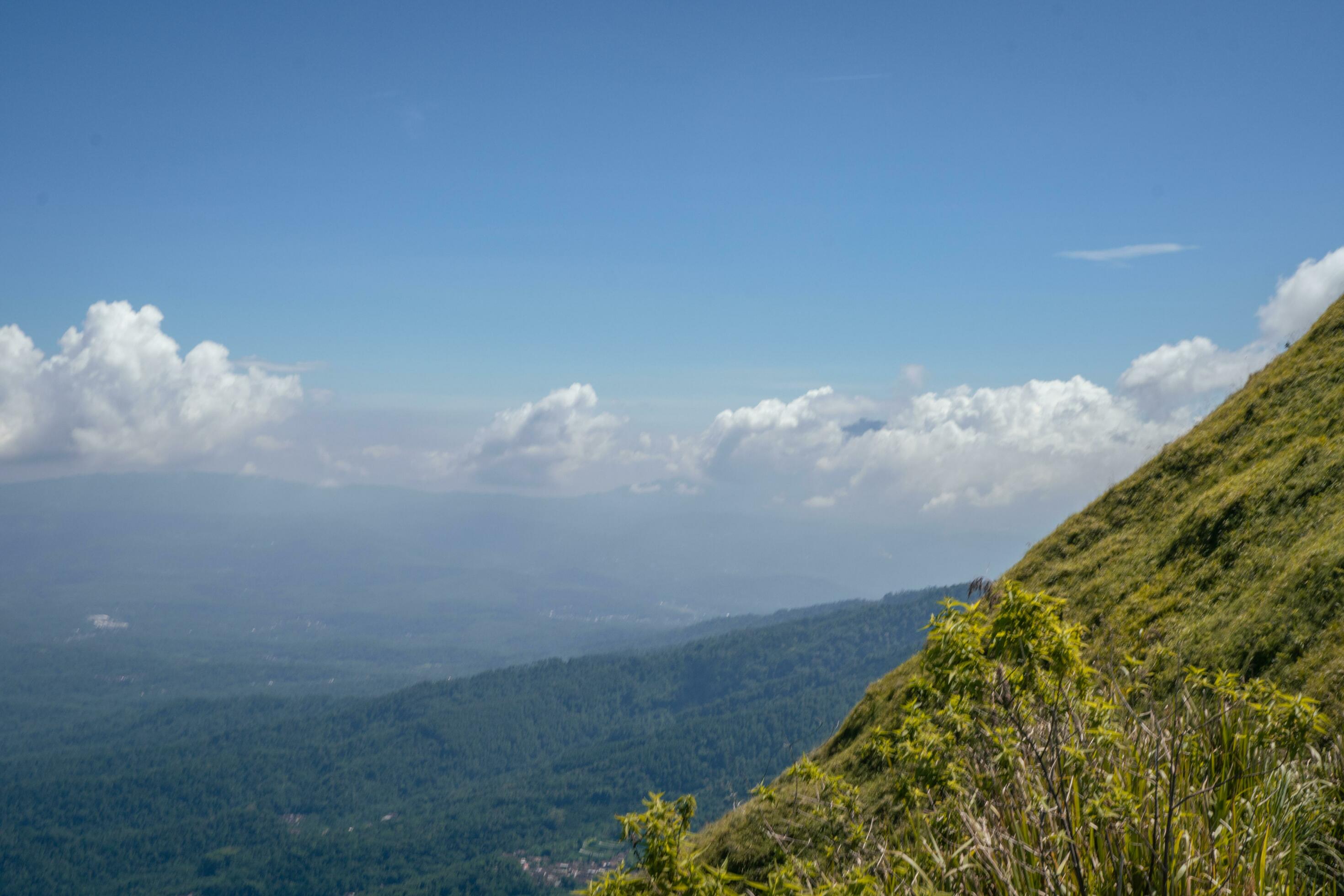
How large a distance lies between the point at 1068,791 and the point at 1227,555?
13592 millimetres

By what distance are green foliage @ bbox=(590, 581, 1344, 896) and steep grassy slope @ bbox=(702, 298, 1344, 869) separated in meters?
2.17

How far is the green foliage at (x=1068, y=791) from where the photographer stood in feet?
15.7

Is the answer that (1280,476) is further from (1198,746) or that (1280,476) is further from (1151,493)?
(1198,746)

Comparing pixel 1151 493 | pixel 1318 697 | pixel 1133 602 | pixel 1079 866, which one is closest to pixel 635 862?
pixel 1079 866

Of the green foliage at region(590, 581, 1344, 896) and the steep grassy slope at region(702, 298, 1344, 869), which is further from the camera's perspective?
the steep grassy slope at region(702, 298, 1344, 869)

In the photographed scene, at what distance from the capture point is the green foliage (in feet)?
15.7

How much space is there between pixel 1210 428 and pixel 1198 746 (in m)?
20.7

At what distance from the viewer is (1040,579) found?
22.3m

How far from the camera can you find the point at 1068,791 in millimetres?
5410

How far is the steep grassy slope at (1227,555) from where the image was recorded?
12.5 metres

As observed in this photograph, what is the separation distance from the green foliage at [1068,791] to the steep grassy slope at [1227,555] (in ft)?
7.11

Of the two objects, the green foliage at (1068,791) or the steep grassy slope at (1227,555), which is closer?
the green foliage at (1068,791)

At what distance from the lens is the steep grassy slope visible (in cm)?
1245

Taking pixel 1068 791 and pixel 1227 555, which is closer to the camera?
pixel 1068 791
